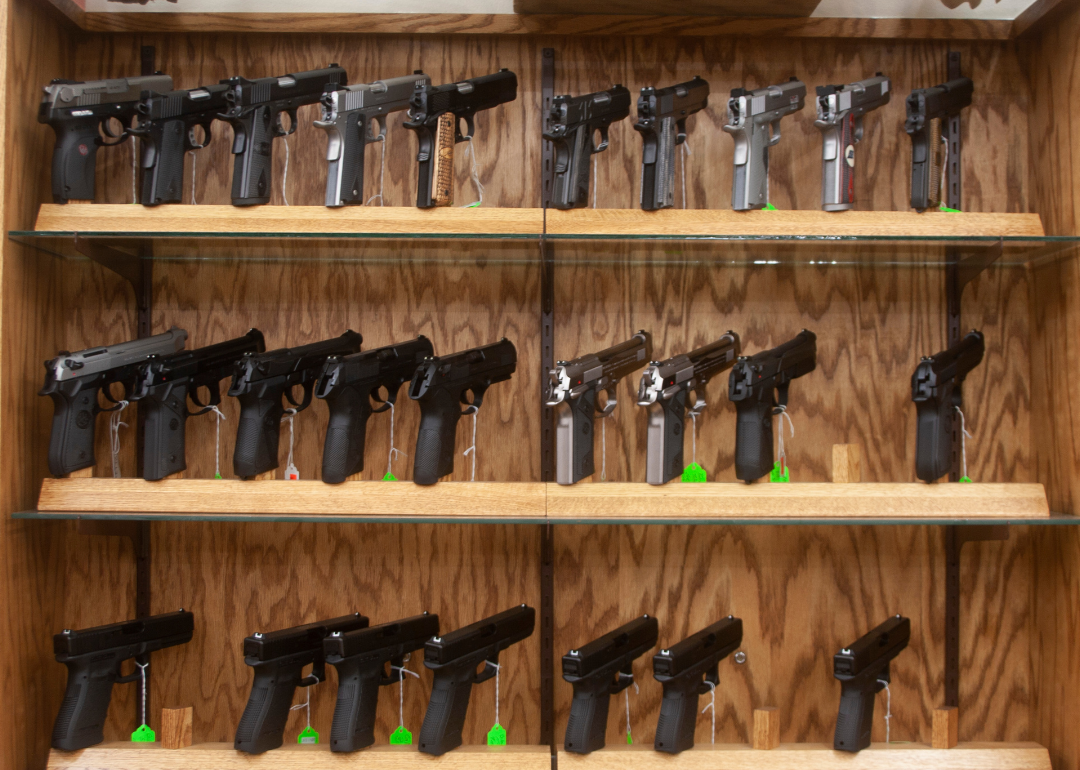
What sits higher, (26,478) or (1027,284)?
(1027,284)

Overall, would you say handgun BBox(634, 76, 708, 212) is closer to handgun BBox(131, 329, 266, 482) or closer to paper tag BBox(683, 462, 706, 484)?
paper tag BBox(683, 462, 706, 484)

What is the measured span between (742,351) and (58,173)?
8.45 feet

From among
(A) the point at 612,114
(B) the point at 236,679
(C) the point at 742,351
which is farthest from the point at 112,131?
(C) the point at 742,351

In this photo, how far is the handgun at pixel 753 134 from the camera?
119 inches

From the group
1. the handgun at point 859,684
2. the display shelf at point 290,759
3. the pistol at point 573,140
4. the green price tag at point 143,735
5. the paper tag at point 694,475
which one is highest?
the pistol at point 573,140

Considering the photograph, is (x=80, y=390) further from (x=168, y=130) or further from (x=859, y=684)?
(x=859, y=684)

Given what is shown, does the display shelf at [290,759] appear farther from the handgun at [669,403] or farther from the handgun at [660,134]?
the handgun at [660,134]

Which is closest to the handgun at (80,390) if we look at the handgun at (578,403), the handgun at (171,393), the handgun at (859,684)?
the handgun at (171,393)

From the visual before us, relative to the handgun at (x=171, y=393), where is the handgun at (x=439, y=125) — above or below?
above

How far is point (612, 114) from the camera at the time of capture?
314cm

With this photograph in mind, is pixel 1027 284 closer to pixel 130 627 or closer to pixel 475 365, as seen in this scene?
pixel 475 365

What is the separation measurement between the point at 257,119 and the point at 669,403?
1.78 m

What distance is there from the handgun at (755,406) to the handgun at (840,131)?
0.60 meters

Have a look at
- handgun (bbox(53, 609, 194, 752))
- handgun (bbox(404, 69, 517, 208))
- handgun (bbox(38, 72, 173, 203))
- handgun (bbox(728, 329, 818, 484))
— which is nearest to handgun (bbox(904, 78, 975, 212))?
handgun (bbox(728, 329, 818, 484))
